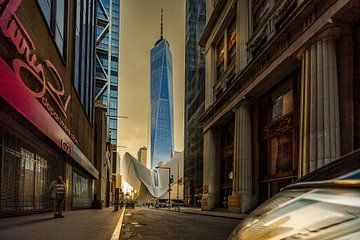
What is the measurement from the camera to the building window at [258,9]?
27862 millimetres

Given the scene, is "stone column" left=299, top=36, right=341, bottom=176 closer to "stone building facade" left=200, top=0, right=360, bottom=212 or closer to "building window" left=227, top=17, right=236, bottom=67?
"stone building facade" left=200, top=0, right=360, bottom=212

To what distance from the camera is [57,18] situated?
19.7 meters

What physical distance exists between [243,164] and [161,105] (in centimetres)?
14981

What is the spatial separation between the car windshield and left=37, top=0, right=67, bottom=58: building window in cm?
1557

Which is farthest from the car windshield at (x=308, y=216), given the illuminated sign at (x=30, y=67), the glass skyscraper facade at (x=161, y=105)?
the glass skyscraper facade at (x=161, y=105)

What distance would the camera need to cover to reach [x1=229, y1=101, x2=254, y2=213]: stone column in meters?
28.2

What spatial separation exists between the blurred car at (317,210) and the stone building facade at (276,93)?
15744mm

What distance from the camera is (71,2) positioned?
24078mm

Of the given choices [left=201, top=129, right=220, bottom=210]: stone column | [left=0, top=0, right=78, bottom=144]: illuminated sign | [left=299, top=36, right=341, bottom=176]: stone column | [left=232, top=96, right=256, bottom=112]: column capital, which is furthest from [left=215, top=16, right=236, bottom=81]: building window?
[left=0, top=0, right=78, bottom=144]: illuminated sign

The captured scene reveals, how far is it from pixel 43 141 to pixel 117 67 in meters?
105

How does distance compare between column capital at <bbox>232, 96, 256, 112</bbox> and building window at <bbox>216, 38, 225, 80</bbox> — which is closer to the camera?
column capital at <bbox>232, 96, 256, 112</bbox>

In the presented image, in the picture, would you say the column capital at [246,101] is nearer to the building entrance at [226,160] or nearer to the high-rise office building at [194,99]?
the building entrance at [226,160]

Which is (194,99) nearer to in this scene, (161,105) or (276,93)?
(276,93)

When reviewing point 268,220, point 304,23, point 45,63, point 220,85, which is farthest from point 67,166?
point 268,220
